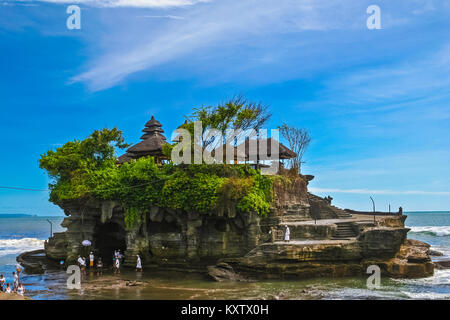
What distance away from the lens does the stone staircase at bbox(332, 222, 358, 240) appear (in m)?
26.8

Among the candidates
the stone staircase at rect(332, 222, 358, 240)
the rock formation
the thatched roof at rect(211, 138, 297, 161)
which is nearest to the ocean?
the rock formation

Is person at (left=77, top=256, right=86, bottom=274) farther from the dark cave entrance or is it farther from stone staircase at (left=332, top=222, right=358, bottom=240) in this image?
stone staircase at (left=332, top=222, right=358, bottom=240)

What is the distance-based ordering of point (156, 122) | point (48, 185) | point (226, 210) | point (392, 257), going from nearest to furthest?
point (392, 257) < point (226, 210) < point (48, 185) < point (156, 122)

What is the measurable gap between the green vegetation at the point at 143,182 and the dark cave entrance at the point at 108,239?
3.82 meters

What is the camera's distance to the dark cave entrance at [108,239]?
31781 mm

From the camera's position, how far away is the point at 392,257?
80.9ft

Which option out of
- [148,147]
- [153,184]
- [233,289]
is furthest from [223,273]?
[148,147]

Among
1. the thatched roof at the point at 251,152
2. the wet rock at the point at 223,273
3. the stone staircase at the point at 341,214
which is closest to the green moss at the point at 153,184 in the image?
the thatched roof at the point at 251,152

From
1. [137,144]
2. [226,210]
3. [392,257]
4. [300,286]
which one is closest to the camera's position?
[300,286]

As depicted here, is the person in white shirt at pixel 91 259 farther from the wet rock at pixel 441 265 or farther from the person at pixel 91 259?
the wet rock at pixel 441 265

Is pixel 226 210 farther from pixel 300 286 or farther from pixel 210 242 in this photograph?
pixel 300 286

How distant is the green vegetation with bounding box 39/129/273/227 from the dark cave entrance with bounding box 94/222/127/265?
12.5ft
